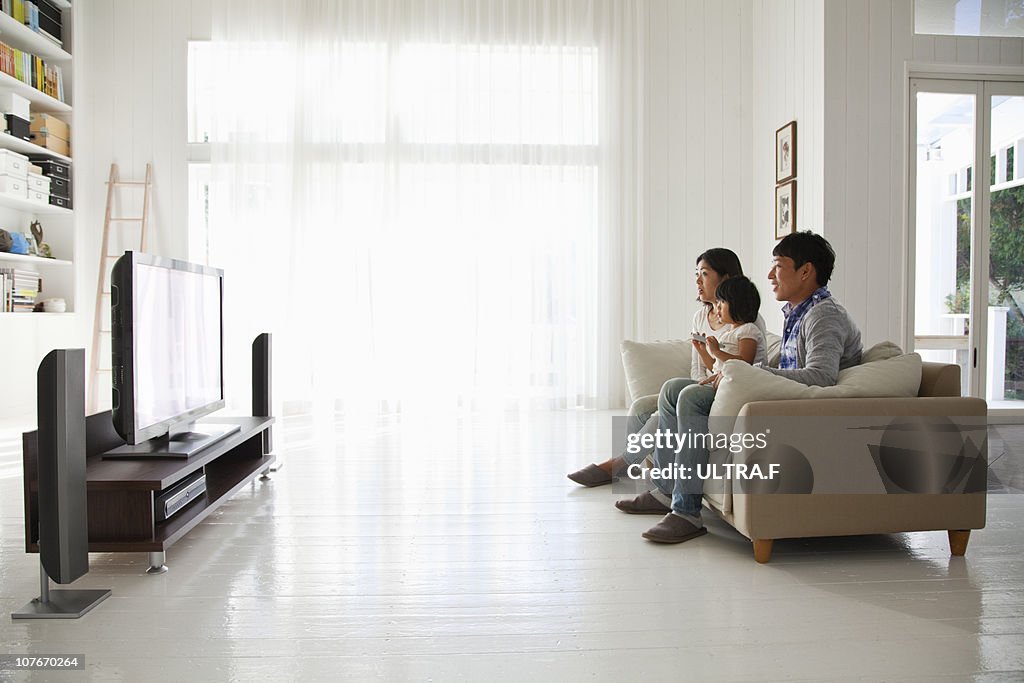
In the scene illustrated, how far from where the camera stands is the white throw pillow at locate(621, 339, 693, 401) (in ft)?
12.1

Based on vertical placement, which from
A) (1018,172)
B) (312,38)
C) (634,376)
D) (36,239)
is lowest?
(634,376)

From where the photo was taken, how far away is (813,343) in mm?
2604

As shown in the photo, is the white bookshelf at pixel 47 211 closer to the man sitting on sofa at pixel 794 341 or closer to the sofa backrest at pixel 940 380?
the man sitting on sofa at pixel 794 341

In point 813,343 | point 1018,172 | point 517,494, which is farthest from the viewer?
point 1018,172

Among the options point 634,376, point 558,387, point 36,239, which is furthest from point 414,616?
point 36,239

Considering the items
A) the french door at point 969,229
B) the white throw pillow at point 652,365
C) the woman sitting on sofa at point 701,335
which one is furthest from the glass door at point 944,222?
the woman sitting on sofa at point 701,335

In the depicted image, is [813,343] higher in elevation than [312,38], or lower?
lower

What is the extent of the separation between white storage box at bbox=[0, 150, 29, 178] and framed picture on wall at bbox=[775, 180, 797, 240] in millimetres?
5347

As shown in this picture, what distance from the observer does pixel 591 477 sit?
3.55 metres

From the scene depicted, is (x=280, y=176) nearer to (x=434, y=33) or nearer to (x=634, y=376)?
(x=434, y=33)

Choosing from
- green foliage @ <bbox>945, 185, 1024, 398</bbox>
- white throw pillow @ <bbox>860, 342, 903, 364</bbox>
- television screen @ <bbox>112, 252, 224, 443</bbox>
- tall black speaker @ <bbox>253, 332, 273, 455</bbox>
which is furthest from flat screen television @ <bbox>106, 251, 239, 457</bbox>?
green foliage @ <bbox>945, 185, 1024, 398</bbox>

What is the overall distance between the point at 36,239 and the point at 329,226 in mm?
2131

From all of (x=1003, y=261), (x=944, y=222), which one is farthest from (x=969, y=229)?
(x=1003, y=261)

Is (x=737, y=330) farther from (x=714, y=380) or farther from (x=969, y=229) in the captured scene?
(x=969, y=229)
